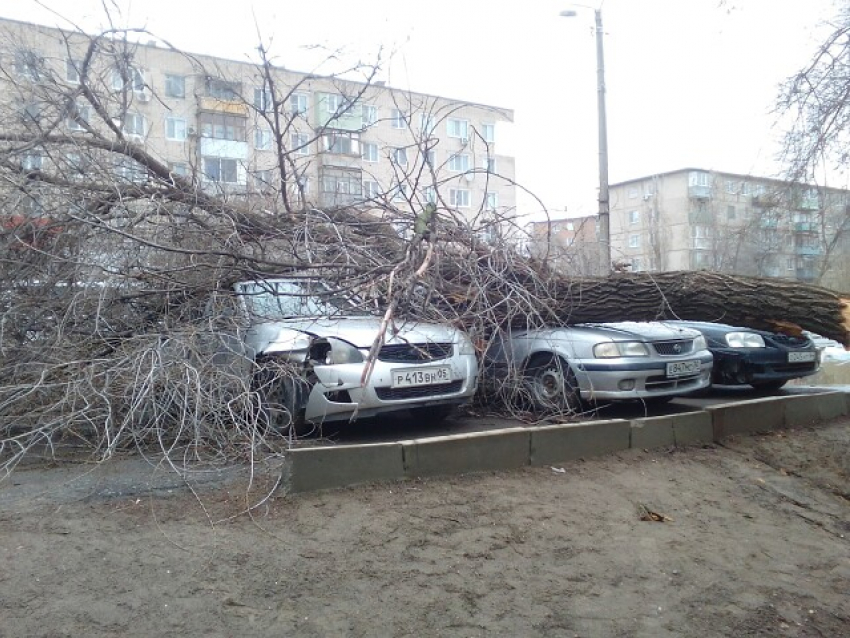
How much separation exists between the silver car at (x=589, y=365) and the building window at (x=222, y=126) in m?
4.39

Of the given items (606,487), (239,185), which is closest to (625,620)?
(606,487)

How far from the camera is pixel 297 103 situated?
8.05 meters

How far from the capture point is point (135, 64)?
7.74 m

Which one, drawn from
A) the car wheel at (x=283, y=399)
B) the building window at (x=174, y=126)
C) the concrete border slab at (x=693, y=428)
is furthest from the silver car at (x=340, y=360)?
the building window at (x=174, y=126)

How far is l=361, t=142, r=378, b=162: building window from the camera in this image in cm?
886

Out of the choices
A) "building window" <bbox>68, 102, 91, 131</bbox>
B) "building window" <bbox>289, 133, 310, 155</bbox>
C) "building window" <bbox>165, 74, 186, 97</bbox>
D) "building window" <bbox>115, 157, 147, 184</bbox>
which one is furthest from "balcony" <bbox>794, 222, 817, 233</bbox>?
"building window" <bbox>68, 102, 91, 131</bbox>

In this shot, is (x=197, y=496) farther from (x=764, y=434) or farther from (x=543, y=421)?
(x=764, y=434)

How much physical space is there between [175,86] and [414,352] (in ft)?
20.3

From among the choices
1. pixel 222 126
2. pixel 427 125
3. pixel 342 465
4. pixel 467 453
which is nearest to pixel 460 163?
pixel 427 125

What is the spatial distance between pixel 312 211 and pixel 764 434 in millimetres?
4634

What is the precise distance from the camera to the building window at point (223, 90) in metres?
7.93

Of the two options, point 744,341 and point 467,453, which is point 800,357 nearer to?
point 744,341

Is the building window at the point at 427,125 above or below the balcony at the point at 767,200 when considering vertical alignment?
above

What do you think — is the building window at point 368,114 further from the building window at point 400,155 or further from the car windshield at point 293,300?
the car windshield at point 293,300
